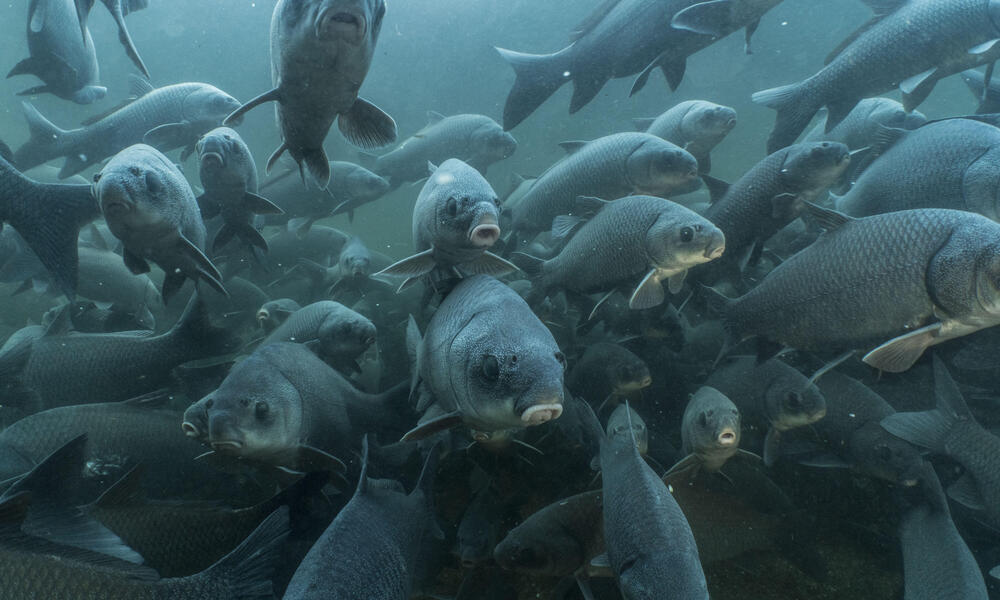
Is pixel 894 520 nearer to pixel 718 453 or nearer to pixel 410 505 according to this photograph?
pixel 718 453

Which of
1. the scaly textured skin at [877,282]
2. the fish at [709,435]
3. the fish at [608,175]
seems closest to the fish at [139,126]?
the fish at [608,175]

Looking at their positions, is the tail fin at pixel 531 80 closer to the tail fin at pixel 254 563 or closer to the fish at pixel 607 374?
the fish at pixel 607 374

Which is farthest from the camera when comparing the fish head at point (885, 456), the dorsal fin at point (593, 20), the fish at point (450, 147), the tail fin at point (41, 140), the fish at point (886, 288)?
the fish at point (450, 147)

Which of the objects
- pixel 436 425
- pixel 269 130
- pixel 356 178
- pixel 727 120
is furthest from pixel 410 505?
pixel 269 130

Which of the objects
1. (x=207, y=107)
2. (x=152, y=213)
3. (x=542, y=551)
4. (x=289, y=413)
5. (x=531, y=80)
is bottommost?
(x=542, y=551)

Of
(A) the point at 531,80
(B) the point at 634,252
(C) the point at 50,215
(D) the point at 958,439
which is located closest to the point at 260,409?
(C) the point at 50,215

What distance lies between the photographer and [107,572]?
1.91 metres

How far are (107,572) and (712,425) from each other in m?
3.22

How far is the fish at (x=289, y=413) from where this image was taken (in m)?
2.88

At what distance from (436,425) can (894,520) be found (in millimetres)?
3297

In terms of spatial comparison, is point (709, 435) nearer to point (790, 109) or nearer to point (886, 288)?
point (886, 288)

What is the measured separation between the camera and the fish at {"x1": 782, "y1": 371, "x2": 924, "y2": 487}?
3.18 metres

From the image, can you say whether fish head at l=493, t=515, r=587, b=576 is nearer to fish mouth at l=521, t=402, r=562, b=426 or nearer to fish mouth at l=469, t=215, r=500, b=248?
fish mouth at l=521, t=402, r=562, b=426

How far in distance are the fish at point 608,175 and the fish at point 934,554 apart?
326cm
